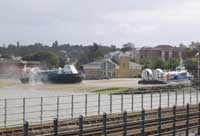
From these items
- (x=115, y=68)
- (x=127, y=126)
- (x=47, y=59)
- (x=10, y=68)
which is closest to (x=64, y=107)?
(x=127, y=126)

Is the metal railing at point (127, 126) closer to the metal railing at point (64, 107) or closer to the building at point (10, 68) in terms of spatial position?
the metal railing at point (64, 107)

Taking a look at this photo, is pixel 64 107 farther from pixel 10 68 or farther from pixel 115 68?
pixel 10 68

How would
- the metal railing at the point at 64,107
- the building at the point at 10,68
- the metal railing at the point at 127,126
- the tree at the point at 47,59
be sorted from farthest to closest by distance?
1. the tree at the point at 47,59
2. the building at the point at 10,68
3. the metal railing at the point at 64,107
4. the metal railing at the point at 127,126

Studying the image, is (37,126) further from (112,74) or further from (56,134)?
(112,74)

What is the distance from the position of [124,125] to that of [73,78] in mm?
80149

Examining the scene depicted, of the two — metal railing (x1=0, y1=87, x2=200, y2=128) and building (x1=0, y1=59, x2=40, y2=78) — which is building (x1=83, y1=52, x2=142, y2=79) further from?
metal railing (x1=0, y1=87, x2=200, y2=128)

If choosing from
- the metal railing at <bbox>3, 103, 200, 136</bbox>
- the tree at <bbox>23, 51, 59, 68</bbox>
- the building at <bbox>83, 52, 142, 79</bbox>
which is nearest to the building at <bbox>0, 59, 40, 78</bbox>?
the building at <bbox>83, 52, 142, 79</bbox>

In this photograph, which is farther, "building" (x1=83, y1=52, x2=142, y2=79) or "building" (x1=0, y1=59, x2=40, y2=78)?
"building" (x1=83, y1=52, x2=142, y2=79)

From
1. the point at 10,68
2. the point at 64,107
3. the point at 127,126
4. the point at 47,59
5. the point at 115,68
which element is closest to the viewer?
the point at 127,126

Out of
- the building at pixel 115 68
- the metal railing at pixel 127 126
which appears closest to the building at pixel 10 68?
the building at pixel 115 68

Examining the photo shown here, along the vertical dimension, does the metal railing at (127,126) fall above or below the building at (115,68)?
below

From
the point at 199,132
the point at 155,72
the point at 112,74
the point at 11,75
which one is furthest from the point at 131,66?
the point at 199,132

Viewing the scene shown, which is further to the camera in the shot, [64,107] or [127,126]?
[64,107]

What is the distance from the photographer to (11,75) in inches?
5276
